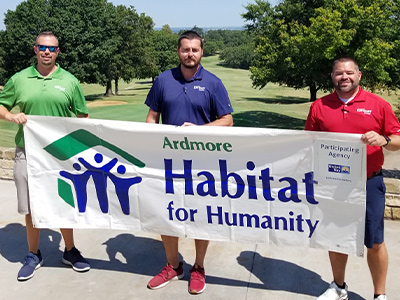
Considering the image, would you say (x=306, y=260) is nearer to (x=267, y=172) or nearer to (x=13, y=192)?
(x=267, y=172)

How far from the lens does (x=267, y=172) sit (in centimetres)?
364

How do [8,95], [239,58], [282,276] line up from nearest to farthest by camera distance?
1. [8,95]
2. [282,276]
3. [239,58]

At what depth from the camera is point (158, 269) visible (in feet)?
14.1

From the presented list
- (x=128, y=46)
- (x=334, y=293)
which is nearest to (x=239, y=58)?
(x=128, y=46)

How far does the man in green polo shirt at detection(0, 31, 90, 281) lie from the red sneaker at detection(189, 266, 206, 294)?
1.04 m

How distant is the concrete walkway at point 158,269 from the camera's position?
3.83m

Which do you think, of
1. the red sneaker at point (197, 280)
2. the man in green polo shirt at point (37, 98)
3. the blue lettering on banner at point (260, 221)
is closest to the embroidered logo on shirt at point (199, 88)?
the blue lettering on banner at point (260, 221)

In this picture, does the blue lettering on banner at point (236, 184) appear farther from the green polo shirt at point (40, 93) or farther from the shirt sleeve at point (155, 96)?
the green polo shirt at point (40, 93)

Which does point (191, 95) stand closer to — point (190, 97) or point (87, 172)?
point (190, 97)

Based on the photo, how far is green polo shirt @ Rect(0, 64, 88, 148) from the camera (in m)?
3.92

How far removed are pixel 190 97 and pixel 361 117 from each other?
4.31 ft

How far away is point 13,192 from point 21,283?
2782 millimetres

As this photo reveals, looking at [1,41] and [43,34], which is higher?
[1,41]

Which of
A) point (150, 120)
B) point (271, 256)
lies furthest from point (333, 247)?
point (150, 120)
